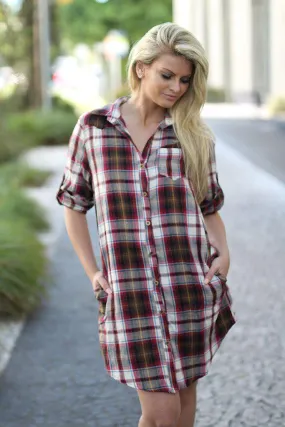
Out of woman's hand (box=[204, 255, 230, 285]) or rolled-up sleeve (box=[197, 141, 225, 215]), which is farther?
rolled-up sleeve (box=[197, 141, 225, 215])

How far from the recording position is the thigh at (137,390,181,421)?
8.99ft

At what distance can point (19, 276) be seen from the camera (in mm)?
6062

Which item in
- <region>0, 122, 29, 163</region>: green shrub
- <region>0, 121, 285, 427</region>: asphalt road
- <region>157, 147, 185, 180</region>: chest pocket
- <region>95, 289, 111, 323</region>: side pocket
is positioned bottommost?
<region>0, 122, 29, 163</region>: green shrub

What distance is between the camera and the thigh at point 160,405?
2740 mm

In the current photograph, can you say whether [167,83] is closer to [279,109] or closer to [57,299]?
[57,299]

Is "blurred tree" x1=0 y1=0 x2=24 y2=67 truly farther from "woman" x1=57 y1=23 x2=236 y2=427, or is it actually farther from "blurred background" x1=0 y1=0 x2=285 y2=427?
"woman" x1=57 y1=23 x2=236 y2=427

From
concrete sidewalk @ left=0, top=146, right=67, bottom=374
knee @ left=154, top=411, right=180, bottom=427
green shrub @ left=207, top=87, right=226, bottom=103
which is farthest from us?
green shrub @ left=207, top=87, right=226, bottom=103

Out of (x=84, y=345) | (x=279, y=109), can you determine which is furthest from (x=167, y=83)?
(x=279, y=109)

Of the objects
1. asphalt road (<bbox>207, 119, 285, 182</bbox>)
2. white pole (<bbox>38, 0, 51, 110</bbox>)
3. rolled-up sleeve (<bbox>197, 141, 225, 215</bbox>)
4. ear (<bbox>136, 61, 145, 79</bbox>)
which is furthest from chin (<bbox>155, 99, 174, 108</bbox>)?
white pole (<bbox>38, 0, 51, 110</bbox>)

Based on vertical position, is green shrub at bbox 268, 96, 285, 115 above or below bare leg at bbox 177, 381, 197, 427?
below

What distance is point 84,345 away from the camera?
213 inches

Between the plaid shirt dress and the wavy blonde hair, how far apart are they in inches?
1.5

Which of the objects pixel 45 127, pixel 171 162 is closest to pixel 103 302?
pixel 171 162

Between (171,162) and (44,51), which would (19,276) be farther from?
(44,51)
